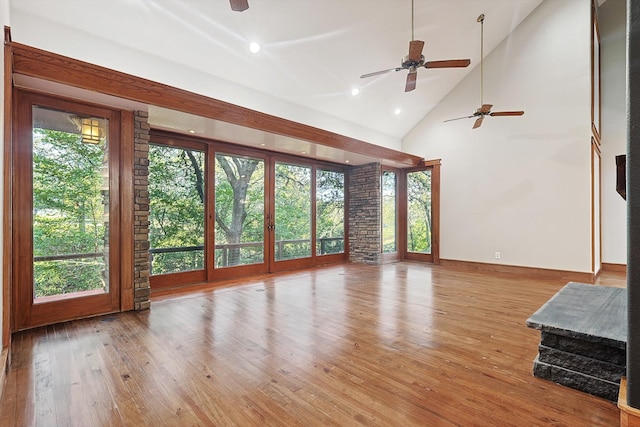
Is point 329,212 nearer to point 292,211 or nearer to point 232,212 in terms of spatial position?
point 292,211

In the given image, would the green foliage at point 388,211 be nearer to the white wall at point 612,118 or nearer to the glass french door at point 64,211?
the white wall at point 612,118

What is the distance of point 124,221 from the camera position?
11.8 ft

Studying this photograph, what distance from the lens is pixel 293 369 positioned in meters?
2.26

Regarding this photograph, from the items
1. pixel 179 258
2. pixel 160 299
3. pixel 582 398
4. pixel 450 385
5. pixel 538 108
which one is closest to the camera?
pixel 582 398

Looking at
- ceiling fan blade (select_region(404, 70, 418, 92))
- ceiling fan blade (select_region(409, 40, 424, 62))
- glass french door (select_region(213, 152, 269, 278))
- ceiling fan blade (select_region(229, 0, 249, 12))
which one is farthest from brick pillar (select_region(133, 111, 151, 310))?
ceiling fan blade (select_region(404, 70, 418, 92))


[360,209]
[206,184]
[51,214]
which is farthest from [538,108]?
[51,214]

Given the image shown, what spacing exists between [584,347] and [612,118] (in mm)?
7015

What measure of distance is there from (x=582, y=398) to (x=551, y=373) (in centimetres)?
21

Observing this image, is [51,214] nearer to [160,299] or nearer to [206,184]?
[160,299]

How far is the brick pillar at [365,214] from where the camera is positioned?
7.30m

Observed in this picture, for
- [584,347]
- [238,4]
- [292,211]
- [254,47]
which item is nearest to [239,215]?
[292,211]

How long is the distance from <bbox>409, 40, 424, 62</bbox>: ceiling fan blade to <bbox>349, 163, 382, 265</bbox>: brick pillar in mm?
3720

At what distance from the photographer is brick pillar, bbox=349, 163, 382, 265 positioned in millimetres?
7297

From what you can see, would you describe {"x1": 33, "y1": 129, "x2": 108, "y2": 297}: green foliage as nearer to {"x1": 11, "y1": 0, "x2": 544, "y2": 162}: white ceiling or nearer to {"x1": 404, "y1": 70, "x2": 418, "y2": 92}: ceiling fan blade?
{"x1": 11, "y1": 0, "x2": 544, "y2": 162}: white ceiling
